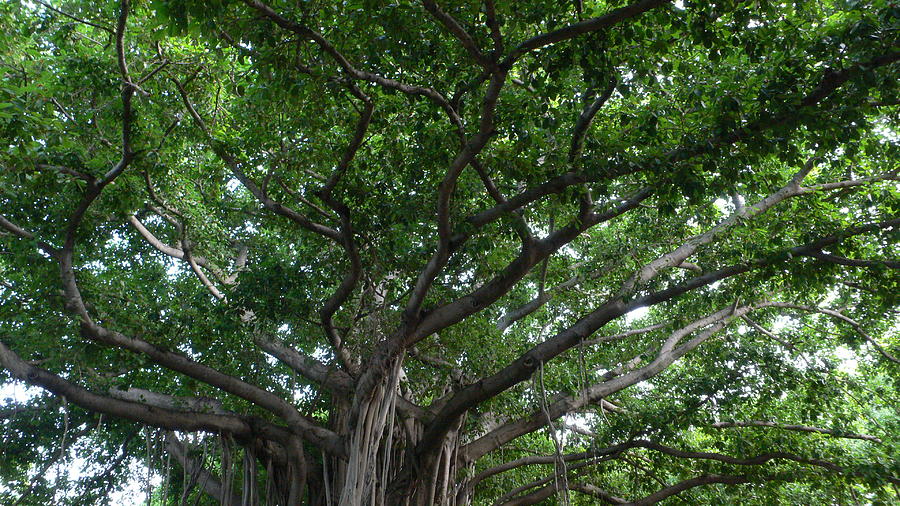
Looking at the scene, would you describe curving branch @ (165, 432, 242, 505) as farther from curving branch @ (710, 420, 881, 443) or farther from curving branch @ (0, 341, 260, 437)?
curving branch @ (710, 420, 881, 443)

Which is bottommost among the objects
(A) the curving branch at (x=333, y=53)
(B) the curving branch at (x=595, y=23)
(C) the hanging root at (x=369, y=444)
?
(C) the hanging root at (x=369, y=444)

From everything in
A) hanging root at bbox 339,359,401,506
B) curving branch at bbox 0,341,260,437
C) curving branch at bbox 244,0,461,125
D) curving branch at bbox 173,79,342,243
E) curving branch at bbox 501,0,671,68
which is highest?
curving branch at bbox 173,79,342,243

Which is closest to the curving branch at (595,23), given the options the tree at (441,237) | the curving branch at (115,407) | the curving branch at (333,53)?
the tree at (441,237)

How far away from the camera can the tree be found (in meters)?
3.54

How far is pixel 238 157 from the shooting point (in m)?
4.98

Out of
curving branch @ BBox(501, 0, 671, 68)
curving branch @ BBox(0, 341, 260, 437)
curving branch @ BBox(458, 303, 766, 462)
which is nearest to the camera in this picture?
curving branch @ BBox(501, 0, 671, 68)

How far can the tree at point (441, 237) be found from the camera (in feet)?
11.6

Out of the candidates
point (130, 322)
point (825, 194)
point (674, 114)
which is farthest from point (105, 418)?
point (825, 194)

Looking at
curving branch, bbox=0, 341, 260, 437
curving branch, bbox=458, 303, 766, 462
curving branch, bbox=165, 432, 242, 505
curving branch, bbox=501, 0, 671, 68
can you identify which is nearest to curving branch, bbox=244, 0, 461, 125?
curving branch, bbox=501, 0, 671, 68

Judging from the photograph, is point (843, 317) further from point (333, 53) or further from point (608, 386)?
point (333, 53)

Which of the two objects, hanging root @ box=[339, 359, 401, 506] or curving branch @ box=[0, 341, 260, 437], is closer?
hanging root @ box=[339, 359, 401, 506]

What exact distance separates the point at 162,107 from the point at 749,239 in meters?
4.49

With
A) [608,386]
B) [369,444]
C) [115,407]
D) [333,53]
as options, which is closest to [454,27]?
[333,53]

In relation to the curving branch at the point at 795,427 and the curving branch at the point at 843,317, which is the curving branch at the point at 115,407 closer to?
the curving branch at the point at 795,427
